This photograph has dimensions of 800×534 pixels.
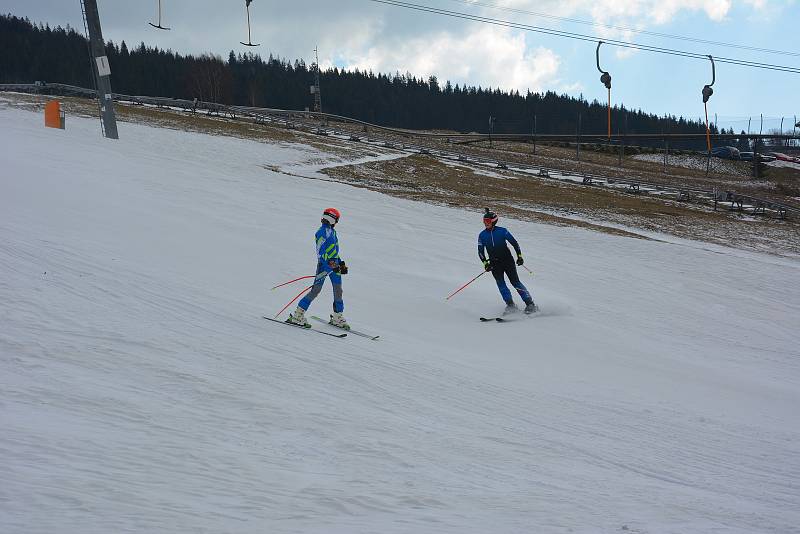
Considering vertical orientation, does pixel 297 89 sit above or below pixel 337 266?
above

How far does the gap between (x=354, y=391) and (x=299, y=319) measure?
3067 mm

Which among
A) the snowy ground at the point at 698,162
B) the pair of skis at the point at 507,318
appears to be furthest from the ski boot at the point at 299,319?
the snowy ground at the point at 698,162

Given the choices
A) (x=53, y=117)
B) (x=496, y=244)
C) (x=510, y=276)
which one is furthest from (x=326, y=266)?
(x=53, y=117)

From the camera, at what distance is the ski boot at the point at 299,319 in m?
10.2

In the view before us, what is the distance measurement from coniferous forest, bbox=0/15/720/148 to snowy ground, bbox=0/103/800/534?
9195cm

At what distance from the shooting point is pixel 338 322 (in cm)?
1056

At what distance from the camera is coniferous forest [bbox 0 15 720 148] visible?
104m

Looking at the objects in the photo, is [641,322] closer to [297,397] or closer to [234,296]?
[234,296]

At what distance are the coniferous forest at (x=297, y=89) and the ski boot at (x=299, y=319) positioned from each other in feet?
320

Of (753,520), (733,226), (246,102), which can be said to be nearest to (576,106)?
(246,102)

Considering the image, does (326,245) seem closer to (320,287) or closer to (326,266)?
(326,266)

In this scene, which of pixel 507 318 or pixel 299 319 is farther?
pixel 507 318

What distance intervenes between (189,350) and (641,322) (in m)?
10.6

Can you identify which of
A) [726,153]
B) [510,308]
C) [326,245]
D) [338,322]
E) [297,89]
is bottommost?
[510,308]
